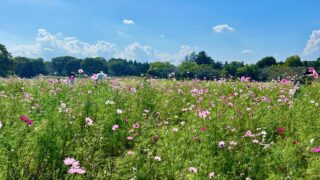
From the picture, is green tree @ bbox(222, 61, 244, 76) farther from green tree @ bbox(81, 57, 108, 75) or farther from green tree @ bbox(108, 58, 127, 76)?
green tree @ bbox(108, 58, 127, 76)

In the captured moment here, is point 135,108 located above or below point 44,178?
above

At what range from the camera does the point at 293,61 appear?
328ft

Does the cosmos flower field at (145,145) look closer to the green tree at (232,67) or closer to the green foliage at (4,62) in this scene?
the green foliage at (4,62)

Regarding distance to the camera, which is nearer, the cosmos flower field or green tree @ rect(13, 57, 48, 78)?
the cosmos flower field

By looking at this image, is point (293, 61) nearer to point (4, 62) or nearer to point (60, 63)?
point (4, 62)

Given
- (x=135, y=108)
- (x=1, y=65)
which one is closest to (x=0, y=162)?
(x=135, y=108)

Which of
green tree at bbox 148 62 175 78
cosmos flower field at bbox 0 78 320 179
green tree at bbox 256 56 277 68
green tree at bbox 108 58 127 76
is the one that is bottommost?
cosmos flower field at bbox 0 78 320 179

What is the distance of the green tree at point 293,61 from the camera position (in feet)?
328

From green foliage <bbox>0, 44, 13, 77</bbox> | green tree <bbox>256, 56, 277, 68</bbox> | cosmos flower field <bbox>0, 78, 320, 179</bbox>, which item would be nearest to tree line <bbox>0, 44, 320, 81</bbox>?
green tree <bbox>256, 56, 277, 68</bbox>

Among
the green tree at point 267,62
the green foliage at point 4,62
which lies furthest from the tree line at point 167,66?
the green foliage at point 4,62

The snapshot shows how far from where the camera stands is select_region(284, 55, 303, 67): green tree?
99.9 m

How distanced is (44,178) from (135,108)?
9.74ft

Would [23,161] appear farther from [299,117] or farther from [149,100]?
[299,117]

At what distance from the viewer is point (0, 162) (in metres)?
3.21
